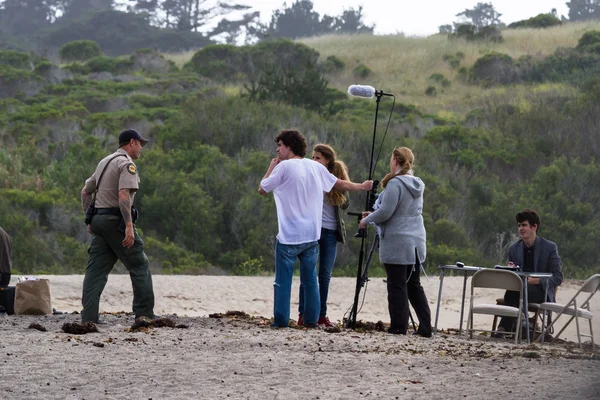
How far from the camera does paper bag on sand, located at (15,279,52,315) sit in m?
10.3

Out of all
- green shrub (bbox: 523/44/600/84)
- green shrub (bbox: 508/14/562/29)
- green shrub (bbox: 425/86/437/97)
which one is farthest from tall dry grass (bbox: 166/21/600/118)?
green shrub (bbox: 508/14/562/29)

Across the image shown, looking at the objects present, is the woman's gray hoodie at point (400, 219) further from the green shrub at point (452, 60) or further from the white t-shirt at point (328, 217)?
the green shrub at point (452, 60)

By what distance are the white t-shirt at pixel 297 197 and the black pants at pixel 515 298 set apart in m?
2.68

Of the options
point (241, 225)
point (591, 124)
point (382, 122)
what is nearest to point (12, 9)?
point (382, 122)

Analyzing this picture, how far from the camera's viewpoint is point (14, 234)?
19062 mm

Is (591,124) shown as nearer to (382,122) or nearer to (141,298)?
(382,122)

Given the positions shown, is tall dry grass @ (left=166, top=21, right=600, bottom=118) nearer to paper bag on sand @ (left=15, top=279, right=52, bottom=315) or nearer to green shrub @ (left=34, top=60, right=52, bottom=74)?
green shrub @ (left=34, top=60, right=52, bottom=74)

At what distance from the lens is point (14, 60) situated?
42.9 metres

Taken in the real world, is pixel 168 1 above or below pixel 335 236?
above

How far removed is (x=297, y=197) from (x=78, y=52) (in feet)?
138

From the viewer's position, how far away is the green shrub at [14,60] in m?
42.6

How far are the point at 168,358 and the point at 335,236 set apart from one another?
275 cm

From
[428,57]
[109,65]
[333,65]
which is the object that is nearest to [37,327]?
[109,65]

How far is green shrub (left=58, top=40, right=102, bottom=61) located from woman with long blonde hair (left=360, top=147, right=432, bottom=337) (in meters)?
41.2
